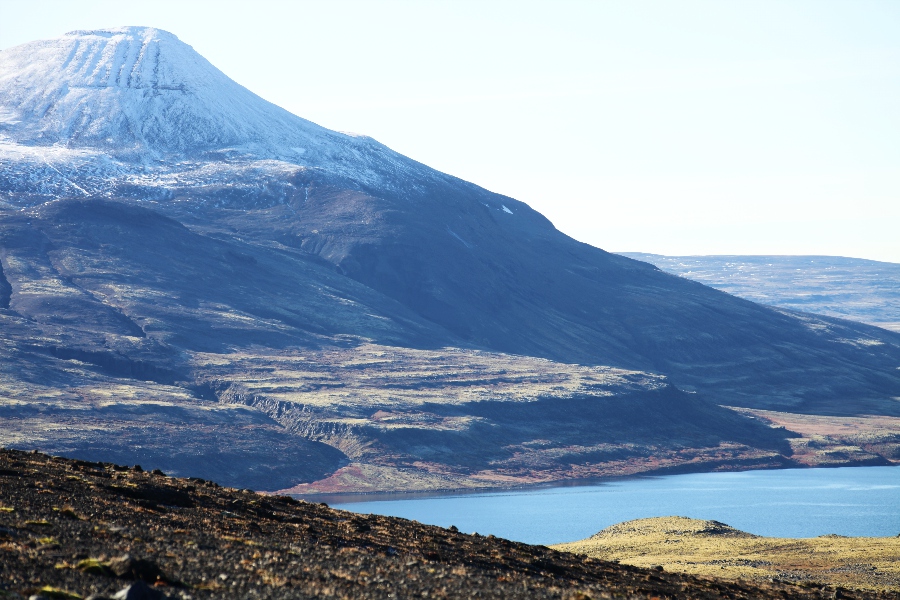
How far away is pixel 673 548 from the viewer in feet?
270

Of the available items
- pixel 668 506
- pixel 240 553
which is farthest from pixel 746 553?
pixel 668 506

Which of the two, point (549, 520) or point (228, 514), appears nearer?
point (228, 514)

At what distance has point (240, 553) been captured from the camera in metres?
31.2

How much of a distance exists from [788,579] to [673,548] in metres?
21.4

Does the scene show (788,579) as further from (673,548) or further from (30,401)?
(30,401)

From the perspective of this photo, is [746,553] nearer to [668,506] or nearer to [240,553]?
[240,553]

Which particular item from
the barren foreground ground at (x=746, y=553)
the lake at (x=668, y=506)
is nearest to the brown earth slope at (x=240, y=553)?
the barren foreground ground at (x=746, y=553)

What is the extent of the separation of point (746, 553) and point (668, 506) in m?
81.6

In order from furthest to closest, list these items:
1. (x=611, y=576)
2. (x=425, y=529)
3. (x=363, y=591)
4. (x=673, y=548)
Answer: (x=673, y=548)
(x=425, y=529)
(x=611, y=576)
(x=363, y=591)

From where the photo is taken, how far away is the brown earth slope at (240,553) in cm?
2539

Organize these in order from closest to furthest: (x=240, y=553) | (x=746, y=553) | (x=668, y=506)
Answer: (x=240, y=553) < (x=746, y=553) < (x=668, y=506)

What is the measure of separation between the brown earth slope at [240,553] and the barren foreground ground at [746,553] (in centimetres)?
1116

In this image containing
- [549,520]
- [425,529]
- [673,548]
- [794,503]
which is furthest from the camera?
[794,503]

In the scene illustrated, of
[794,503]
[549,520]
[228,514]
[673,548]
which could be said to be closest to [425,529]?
[228,514]
